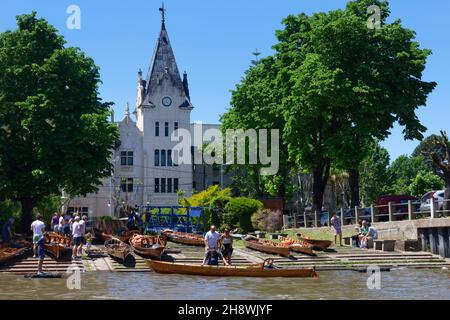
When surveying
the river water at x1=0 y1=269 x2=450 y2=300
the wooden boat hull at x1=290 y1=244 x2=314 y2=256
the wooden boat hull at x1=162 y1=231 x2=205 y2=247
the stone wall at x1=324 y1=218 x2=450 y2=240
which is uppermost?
the stone wall at x1=324 y1=218 x2=450 y2=240

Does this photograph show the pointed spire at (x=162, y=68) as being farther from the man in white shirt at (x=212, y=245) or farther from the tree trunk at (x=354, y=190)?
the man in white shirt at (x=212, y=245)

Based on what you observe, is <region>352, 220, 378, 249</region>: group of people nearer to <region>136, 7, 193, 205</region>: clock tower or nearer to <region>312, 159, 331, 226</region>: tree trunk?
<region>312, 159, 331, 226</region>: tree trunk

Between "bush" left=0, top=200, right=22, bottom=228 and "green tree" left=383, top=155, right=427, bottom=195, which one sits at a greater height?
"green tree" left=383, top=155, right=427, bottom=195

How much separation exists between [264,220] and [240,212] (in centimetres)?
179

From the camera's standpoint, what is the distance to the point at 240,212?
167 ft

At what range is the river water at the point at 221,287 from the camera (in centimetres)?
2377

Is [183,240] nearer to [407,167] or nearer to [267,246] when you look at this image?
[267,246]

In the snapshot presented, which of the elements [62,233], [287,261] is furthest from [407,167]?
[62,233]

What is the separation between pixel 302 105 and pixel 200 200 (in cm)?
1611

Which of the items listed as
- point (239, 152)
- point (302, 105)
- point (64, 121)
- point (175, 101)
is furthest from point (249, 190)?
point (64, 121)

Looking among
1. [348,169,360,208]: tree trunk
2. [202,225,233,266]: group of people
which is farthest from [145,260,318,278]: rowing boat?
[348,169,360,208]: tree trunk

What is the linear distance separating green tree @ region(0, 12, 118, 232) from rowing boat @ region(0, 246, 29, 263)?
340 inches

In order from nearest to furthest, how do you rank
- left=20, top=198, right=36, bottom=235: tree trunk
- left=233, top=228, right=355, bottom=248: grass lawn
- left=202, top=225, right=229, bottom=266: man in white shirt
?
left=202, top=225, right=229, bottom=266: man in white shirt, left=233, top=228, right=355, bottom=248: grass lawn, left=20, top=198, right=36, bottom=235: tree trunk

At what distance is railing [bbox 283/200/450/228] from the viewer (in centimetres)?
3903
